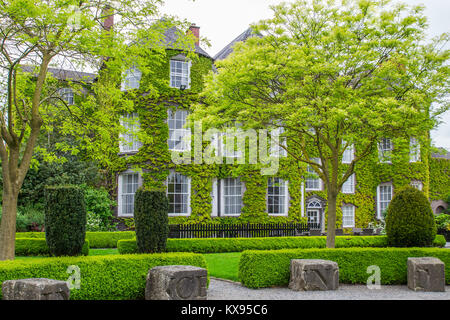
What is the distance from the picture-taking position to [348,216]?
2914cm

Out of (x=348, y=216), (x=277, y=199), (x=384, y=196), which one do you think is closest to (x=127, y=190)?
(x=277, y=199)

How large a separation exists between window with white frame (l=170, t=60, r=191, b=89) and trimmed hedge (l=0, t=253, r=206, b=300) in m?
15.9

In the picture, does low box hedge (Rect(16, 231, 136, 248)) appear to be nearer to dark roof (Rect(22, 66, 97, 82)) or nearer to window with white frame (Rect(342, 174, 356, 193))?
dark roof (Rect(22, 66, 97, 82))

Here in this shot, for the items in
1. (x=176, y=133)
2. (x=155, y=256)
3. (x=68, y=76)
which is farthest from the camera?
(x=68, y=76)

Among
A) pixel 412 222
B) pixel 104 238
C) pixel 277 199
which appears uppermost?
pixel 277 199

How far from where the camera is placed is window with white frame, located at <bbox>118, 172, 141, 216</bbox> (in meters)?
23.4

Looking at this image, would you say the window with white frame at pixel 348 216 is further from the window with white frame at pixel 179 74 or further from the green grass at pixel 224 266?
the green grass at pixel 224 266

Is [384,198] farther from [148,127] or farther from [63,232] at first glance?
[63,232]

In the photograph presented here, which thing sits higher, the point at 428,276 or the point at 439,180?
the point at 439,180

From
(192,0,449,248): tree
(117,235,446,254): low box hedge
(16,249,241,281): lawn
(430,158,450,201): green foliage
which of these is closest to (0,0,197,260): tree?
(192,0,449,248): tree

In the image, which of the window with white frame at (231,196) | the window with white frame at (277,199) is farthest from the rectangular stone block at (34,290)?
the window with white frame at (277,199)

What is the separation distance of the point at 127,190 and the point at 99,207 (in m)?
2.12

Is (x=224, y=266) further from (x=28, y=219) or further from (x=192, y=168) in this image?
(x=28, y=219)
